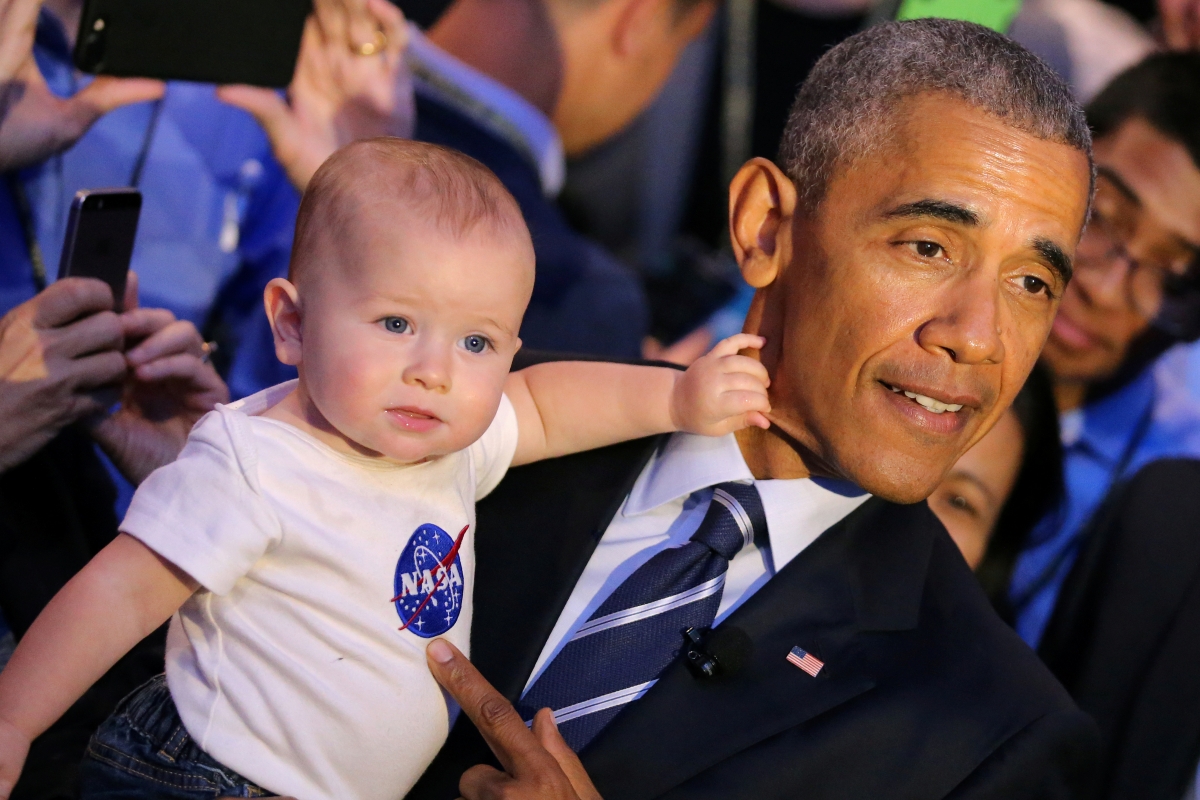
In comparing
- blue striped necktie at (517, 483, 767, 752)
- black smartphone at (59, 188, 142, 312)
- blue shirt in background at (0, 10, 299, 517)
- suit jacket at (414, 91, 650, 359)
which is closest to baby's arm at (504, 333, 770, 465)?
blue striped necktie at (517, 483, 767, 752)

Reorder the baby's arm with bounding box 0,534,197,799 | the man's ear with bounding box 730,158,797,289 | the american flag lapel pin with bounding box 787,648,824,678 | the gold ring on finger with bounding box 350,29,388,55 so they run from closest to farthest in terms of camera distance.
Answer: the baby's arm with bounding box 0,534,197,799 < the american flag lapel pin with bounding box 787,648,824,678 < the man's ear with bounding box 730,158,797,289 < the gold ring on finger with bounding box 350,29,388,55

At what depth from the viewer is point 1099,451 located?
350 centimetres

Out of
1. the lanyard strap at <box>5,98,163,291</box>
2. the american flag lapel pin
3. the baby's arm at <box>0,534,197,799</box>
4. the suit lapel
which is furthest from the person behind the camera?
the lanyard strap at <box>5,98,163,291</box>

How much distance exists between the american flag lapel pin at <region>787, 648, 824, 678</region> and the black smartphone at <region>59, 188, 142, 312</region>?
152 cm

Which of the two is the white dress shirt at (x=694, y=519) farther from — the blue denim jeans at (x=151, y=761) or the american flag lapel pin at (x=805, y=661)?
the blue denim jeans at (x=151, y=761)

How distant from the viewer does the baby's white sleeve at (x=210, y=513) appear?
1.52 metres

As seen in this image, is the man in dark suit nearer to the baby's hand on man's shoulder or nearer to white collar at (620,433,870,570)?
white collar at (620,433,870,570)

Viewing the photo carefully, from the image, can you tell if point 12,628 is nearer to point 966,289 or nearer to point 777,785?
point 777,785

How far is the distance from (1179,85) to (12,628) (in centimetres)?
337

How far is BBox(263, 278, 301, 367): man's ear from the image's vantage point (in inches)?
65.3

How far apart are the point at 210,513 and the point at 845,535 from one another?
1.20m

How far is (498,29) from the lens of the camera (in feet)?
12.4

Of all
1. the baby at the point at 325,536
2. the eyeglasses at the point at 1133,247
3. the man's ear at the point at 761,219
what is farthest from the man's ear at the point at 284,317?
the eyeglasses at the point at 1133,247

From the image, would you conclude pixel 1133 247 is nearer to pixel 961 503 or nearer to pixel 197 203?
pixel 961 503
